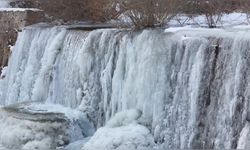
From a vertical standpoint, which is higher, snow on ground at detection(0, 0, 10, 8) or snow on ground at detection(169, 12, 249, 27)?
snow on ground at detection(0, 0, 10, 8)

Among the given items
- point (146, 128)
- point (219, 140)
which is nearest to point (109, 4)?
point (146, 128)

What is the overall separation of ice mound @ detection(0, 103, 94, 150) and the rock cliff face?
19.9ft

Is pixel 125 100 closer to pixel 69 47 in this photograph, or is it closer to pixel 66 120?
pixel 66 120

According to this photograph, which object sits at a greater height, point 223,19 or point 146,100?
point 223,19

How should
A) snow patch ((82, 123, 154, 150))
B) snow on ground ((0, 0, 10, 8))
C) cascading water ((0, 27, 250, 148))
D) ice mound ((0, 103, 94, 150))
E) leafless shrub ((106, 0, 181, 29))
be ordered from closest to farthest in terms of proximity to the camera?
1. cascading water ((0, 27, 250, 148))
2. snow patch ((82, 123, 154, 150))
3. ice mound ((0, 103, 94, 150))
4. leafless shrub ((106, 0, 181, 29))
5. snow on ground ((0, 0, 10, 8))

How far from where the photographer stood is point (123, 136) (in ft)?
33.1

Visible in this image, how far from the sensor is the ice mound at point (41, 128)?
10883 millimetres

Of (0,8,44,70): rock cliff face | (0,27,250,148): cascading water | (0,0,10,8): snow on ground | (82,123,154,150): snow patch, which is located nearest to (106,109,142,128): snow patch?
(0,27,250,148): cascading water

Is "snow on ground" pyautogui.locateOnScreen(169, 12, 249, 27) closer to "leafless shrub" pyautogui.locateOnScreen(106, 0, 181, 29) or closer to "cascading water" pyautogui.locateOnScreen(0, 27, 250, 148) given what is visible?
"leafless shrub" pyautogui.locateOnScreen(106, 0, 181, 29)

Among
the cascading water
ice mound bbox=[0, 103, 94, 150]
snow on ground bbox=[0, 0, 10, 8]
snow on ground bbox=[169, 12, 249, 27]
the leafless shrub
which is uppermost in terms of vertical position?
snow on ground bbox=[0, 0, 10, 8]

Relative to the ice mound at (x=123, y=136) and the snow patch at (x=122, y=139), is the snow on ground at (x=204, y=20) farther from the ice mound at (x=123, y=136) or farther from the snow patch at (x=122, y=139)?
the snow patch at (x=122, y=139)

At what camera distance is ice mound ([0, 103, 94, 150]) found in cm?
1088

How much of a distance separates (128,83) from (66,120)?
1.39 metres

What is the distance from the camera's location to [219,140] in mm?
9352
